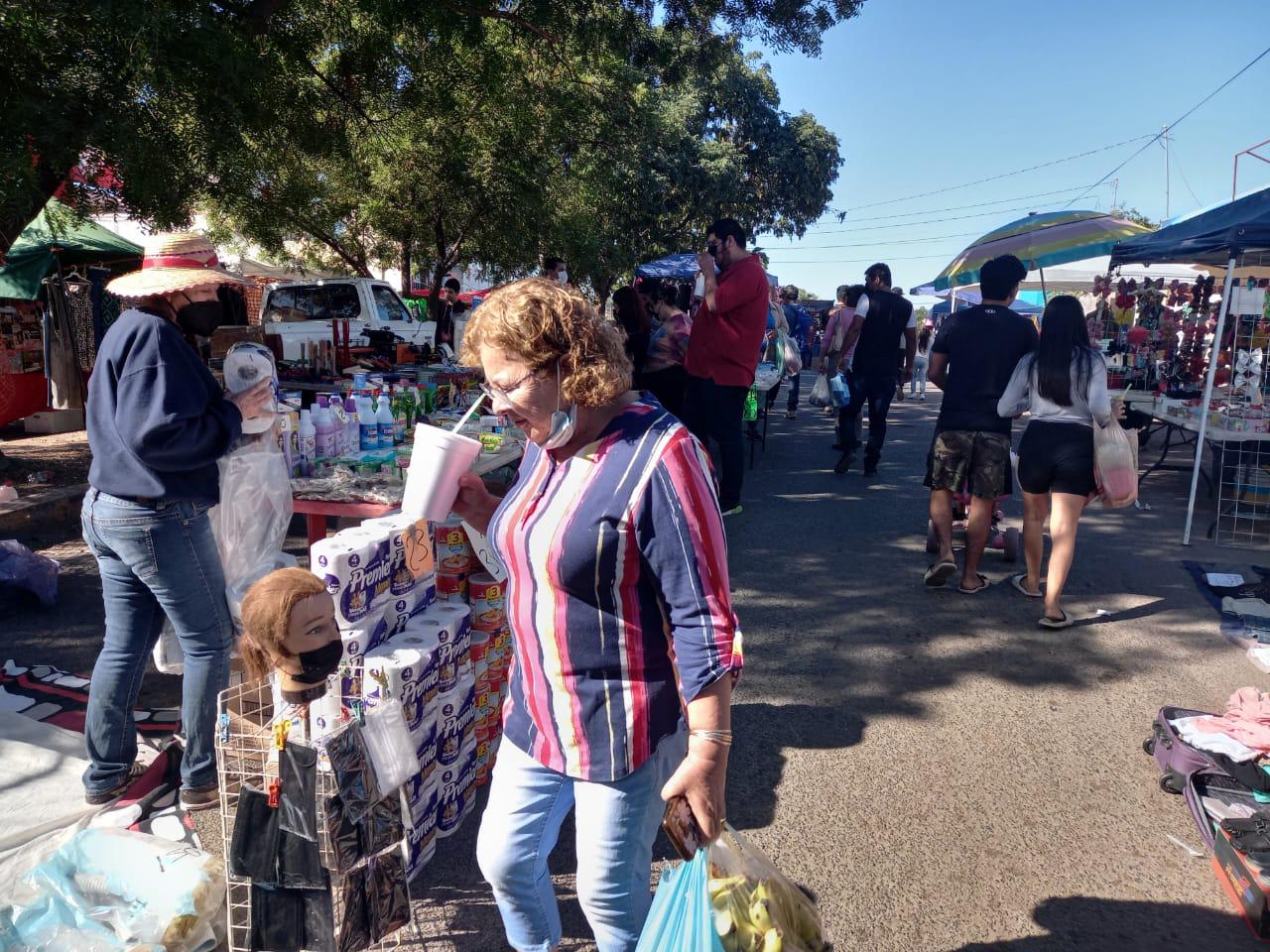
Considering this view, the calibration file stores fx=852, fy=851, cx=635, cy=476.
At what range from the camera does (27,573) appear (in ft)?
16.1

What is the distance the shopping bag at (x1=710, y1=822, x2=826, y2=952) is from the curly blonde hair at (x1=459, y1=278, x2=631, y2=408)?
101 cm

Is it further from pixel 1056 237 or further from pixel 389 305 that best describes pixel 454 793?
pixel 389 305

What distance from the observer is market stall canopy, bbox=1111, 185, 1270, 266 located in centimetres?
557

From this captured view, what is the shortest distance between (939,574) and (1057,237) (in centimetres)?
371

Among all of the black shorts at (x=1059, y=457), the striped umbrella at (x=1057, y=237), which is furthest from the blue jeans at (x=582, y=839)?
the striped umbrella at (x=1057, y=237)

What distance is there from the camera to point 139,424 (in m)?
2.65

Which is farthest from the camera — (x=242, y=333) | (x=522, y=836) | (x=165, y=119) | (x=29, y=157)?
(x=242, y=333)

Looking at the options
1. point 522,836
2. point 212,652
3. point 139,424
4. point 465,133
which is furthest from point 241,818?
point 465,133

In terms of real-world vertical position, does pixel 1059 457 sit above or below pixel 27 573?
above

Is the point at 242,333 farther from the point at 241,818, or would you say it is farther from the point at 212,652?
the point at 241,818

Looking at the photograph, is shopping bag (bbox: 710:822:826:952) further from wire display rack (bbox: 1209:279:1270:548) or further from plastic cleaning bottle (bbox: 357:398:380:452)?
wire display rack (bbox: 1209:279:1270:548)

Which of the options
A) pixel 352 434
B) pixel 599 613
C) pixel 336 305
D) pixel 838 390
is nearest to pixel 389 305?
pixel 336 305

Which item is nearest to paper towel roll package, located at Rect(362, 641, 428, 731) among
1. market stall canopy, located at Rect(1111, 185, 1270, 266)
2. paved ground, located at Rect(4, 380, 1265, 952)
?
paved ground, located at Rect(4, 380, 1265, 952)

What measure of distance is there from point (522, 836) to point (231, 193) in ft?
22.6
